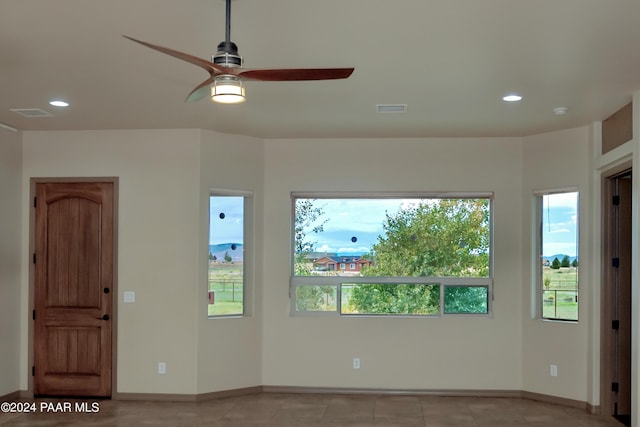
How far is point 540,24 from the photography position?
11.9 ft

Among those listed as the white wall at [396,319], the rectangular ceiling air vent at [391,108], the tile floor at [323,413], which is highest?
the rectangular ceiling air vent at [391,108]

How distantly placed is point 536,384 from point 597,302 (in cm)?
117

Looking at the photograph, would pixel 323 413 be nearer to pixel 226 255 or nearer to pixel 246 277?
pixel 246 277

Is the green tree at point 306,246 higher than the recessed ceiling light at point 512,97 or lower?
lower

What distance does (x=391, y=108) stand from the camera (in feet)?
18.9

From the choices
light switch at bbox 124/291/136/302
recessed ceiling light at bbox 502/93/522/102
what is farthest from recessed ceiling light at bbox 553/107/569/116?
light switch at bbox 124/291/136/302

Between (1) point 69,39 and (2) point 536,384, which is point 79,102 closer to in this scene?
(1) point 69,39

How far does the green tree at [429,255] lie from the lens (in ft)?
24.1

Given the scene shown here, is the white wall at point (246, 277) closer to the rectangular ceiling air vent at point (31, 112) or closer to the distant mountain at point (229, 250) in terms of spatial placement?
the distant mountain at point (229, 250)

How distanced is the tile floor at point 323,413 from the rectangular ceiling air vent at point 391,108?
2.74 m

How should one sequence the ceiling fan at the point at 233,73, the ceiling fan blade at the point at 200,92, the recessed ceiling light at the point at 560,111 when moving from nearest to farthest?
1. the ceiling fan at the point at 233,73
2. the ceiling fan blade at the point at 200,92
3. the recessed ceiling light at the point at 560,111

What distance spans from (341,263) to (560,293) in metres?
2.28

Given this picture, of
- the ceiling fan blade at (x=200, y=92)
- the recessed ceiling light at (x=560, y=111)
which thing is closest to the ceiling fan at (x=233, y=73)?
the ceiling fan blade at (x=200, y=92)

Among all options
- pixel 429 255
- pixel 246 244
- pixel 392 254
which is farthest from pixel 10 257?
pixel 429 255
